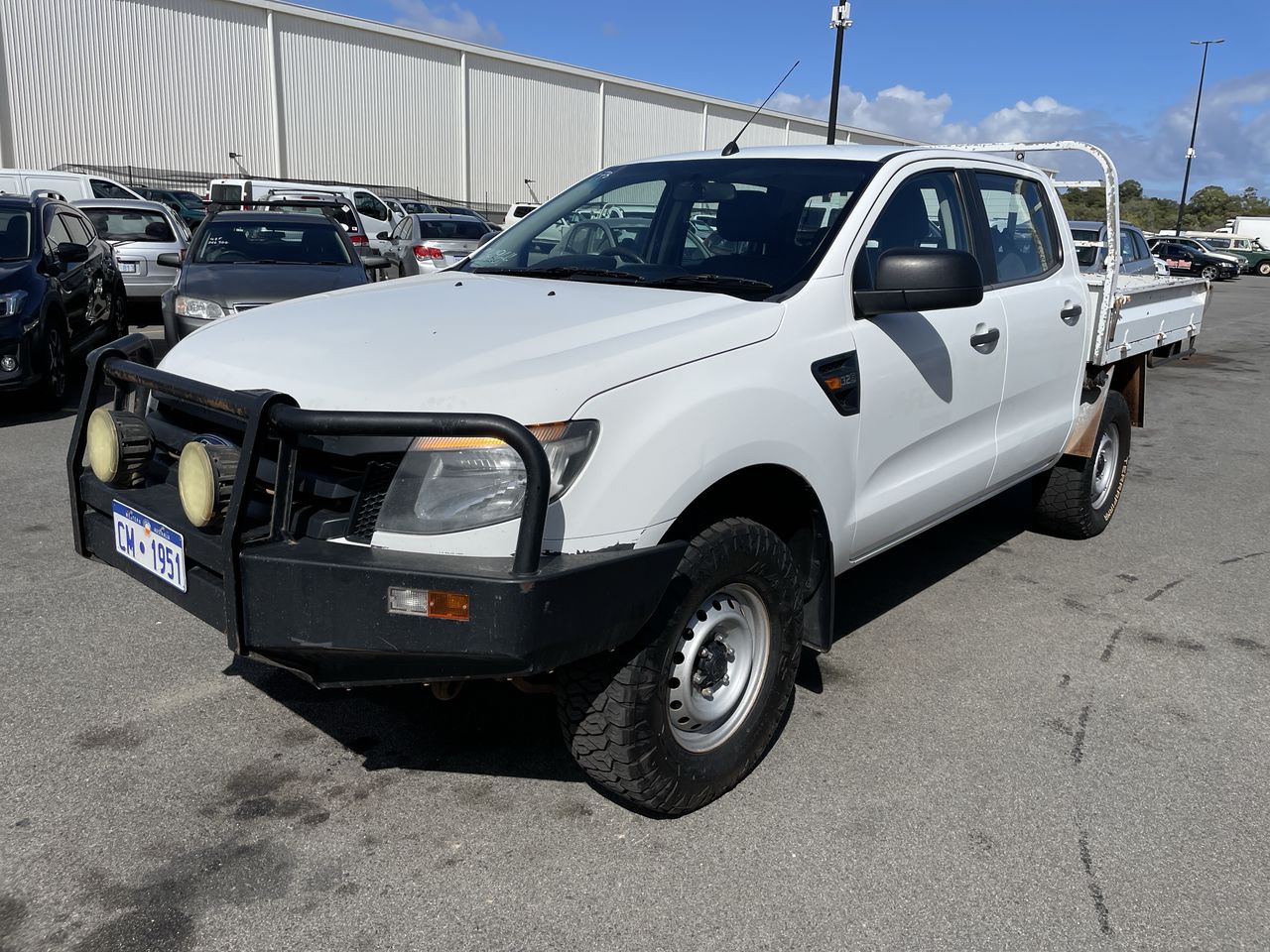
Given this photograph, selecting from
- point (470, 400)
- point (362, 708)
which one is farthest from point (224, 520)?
point (362, 708)

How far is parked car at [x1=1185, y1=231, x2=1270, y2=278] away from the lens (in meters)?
44.2

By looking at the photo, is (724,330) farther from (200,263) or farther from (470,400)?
(200,263)

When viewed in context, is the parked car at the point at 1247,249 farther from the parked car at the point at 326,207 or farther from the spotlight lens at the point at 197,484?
the spotlight lens at the point at 197,484

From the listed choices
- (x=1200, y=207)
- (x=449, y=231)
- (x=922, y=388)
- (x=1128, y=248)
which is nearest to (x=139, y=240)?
(x=449, y=231)

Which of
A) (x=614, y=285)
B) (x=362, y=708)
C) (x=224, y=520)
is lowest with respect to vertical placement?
(x=362, y=708)

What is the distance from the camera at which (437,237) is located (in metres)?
17.3

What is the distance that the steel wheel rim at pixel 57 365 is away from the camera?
822 cm

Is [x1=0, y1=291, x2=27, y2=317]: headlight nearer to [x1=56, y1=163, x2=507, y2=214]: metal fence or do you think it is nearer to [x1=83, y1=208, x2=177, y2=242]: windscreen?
[x1=83, y1=208, x2=177, y2=242]: windscreen

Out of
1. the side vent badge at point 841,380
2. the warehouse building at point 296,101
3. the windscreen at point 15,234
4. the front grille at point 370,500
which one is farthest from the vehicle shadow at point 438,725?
the warehouse building at point 296,101

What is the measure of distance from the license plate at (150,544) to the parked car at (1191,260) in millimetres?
34344

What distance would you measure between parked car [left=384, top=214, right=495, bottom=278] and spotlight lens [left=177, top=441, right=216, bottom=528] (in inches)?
515

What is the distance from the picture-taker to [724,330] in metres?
2.93

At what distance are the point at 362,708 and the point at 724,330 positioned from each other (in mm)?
1856

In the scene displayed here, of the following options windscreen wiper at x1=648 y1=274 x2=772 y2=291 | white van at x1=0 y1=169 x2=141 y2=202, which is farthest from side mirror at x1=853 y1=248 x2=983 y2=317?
white van at x1=0 y1=169 x2=141 y2=202
